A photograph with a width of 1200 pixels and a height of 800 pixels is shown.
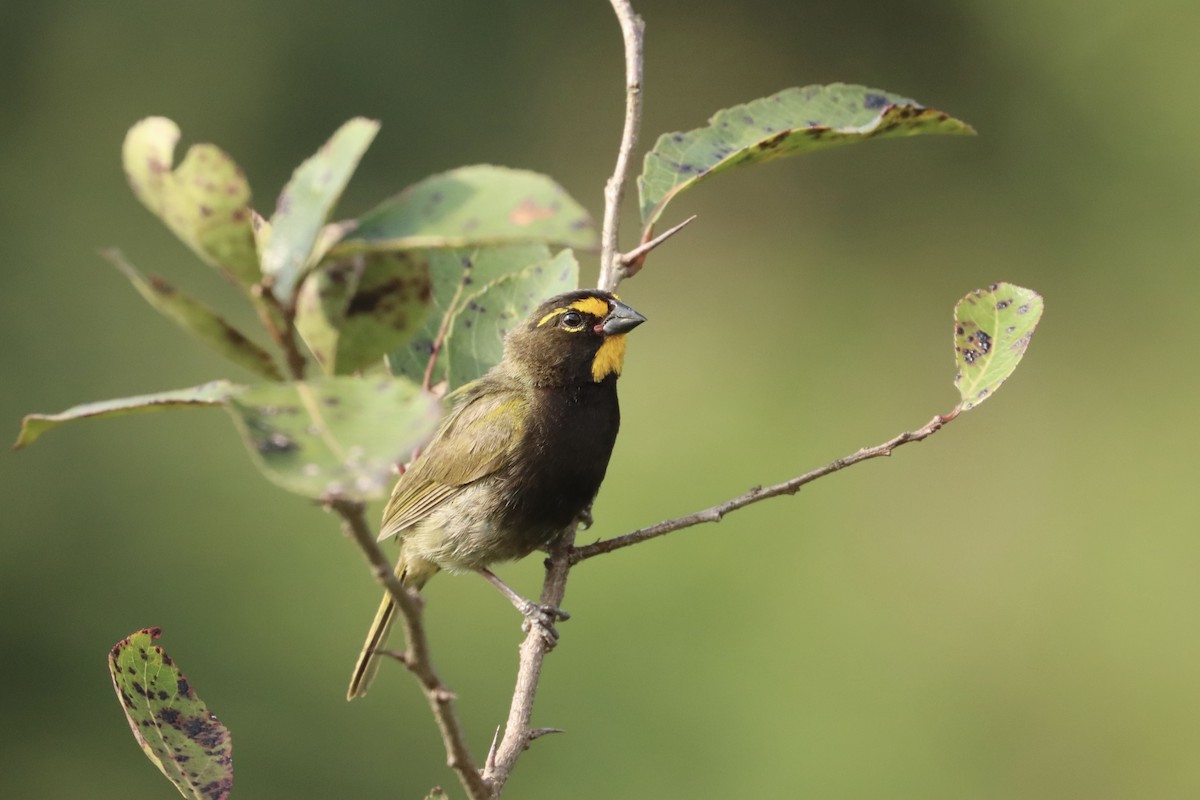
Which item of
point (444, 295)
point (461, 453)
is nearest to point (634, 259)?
point (444, 295)

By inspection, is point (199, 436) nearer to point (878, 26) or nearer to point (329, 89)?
point (329, 89)

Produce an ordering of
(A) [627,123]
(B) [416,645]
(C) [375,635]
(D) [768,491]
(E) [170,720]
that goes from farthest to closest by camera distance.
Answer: (C) [375,635] → (A) [627,123] → (D) [768,491] → (E) [170,720] → (B) [416,645]

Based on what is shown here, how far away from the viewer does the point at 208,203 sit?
1.16m

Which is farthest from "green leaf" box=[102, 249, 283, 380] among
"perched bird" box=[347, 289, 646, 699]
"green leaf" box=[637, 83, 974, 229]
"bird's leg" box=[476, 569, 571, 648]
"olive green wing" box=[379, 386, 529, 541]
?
"olive green wing" box=[379, 386, 529, 541]

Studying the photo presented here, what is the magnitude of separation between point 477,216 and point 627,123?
1244mm

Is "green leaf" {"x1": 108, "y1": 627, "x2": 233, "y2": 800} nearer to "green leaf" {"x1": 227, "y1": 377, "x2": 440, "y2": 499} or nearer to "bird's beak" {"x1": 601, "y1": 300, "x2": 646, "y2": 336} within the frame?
"green leaf" {"x1": 227, "y1": 377, "x2": 440, "y2": 499}

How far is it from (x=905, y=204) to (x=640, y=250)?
7.90m

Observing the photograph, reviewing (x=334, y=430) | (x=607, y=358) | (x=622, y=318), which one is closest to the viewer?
(x=334, y=430)

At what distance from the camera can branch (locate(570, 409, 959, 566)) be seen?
6.75 ft

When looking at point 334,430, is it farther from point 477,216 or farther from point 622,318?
point 622,318

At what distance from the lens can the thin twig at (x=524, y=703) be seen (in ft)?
6.21

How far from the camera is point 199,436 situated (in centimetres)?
834

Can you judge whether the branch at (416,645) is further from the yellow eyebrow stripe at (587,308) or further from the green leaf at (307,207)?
the yellow eyebrow stripe at (587,308)

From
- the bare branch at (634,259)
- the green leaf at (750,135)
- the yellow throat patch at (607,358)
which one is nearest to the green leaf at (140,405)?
the green leaf at (750,135)
